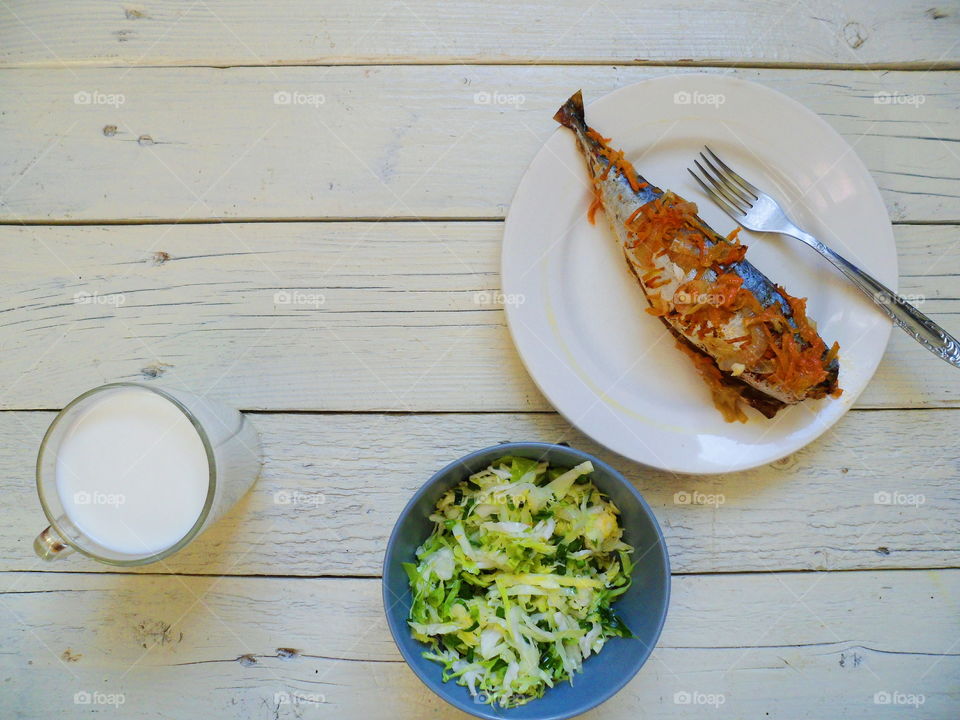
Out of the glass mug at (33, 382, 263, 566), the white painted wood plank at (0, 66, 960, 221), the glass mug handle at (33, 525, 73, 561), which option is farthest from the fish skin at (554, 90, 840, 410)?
the glass mug handle at (33, 525, 73, 561)

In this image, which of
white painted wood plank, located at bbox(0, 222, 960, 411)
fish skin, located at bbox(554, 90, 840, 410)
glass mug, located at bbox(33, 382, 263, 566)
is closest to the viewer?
glass mug, located at bbox(33, 382, 263, 566)

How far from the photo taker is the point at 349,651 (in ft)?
4.24

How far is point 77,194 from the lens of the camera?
1.36 meters

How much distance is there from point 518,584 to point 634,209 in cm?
67

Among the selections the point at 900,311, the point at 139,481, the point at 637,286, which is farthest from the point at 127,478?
the point at 900,311

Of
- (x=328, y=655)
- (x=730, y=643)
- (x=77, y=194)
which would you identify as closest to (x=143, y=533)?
(x=328, y=655)

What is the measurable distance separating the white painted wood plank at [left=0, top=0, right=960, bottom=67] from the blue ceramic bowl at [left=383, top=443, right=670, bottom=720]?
787 millimetres

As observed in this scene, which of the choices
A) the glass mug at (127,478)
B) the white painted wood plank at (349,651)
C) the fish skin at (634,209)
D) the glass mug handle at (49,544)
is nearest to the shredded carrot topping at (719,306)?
the fish skin at (634,209)

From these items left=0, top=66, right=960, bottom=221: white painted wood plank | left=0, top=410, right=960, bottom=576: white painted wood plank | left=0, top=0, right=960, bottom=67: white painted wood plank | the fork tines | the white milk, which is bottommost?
left=0, top=410, right=960, bottom=576: white painted wood plank

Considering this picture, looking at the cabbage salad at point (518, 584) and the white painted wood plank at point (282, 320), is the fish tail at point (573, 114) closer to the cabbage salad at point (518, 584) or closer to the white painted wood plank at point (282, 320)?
the white painted wood plank at point (282, 320)

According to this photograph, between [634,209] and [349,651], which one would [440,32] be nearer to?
[634,209]

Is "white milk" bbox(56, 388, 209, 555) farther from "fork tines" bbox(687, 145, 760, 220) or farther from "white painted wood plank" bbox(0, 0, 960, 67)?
"fork tines" bbox(687, 145, 760, 220)

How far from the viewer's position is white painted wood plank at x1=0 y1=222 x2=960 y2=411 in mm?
1330

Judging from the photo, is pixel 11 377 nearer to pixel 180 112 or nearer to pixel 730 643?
pixel 180 112
